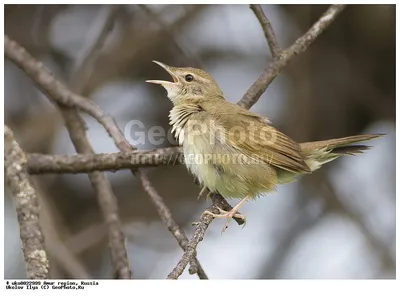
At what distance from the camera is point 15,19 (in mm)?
6273

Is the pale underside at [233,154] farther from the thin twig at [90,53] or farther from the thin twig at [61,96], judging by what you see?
the thin twig at [90,53]

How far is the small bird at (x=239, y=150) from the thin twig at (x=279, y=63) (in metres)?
0.15

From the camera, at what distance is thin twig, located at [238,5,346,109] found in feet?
16.0

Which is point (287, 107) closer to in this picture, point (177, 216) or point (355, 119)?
point (355, 119)

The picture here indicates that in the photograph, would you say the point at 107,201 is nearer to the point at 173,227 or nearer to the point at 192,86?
the point at 173,227

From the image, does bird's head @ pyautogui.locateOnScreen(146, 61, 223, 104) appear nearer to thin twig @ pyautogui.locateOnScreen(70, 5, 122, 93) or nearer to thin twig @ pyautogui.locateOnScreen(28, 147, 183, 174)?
thin twig @ pyautogui.locateOnScreen(70, 5, 122, 93)

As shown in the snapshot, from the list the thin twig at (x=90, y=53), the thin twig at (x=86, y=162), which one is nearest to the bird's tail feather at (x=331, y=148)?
the thin twig at (x=86, y=162)

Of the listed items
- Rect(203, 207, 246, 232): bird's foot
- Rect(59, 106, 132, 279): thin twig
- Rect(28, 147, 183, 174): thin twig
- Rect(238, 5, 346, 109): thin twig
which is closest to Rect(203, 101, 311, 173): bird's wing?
Rect(238, 5, 346, 109): thin twig

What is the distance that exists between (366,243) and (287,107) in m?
1.65

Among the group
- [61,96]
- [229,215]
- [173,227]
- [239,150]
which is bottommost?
[173,227]

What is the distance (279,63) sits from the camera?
16.1 feet

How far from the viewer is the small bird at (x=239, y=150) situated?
455 centimetres

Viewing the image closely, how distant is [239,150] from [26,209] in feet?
5.86

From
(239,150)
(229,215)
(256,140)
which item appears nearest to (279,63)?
(256,140)
